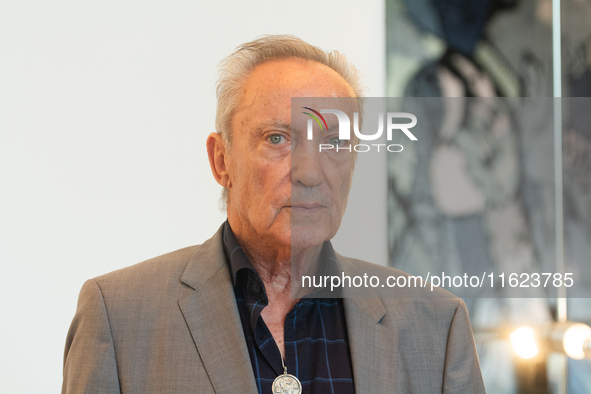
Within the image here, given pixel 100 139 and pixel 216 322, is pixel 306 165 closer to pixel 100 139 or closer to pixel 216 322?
pixel 216 322

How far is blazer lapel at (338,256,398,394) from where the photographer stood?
48.6 inches

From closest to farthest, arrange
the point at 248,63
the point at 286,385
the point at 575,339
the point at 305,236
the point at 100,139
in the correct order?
1. the point at 286,385
2. the point at 305,236
3. the point at 248,63
4. the point at 100,139
5. the point at 575,339

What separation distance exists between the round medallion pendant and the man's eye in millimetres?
563

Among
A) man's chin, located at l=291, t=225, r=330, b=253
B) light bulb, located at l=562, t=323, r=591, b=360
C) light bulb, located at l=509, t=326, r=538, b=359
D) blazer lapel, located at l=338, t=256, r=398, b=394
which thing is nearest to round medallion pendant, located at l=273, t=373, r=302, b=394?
blazer lapel, located at l=338, t=256, r=398, b=394

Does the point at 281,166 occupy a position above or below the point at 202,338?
above

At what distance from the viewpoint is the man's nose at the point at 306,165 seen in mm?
1313

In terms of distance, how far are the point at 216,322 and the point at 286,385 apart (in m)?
0.22

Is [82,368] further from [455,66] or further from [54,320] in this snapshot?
[455,66]

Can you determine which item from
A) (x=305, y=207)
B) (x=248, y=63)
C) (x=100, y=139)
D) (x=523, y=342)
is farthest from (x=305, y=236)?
(x=523, y=342)

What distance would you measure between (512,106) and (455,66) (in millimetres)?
299

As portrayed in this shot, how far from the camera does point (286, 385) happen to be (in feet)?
3.91

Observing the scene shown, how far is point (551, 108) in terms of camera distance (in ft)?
7.32

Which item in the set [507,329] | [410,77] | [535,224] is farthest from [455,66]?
[507,329]

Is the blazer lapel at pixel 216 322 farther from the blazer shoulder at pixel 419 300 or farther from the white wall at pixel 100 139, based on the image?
the white wall at pixel 100 139
